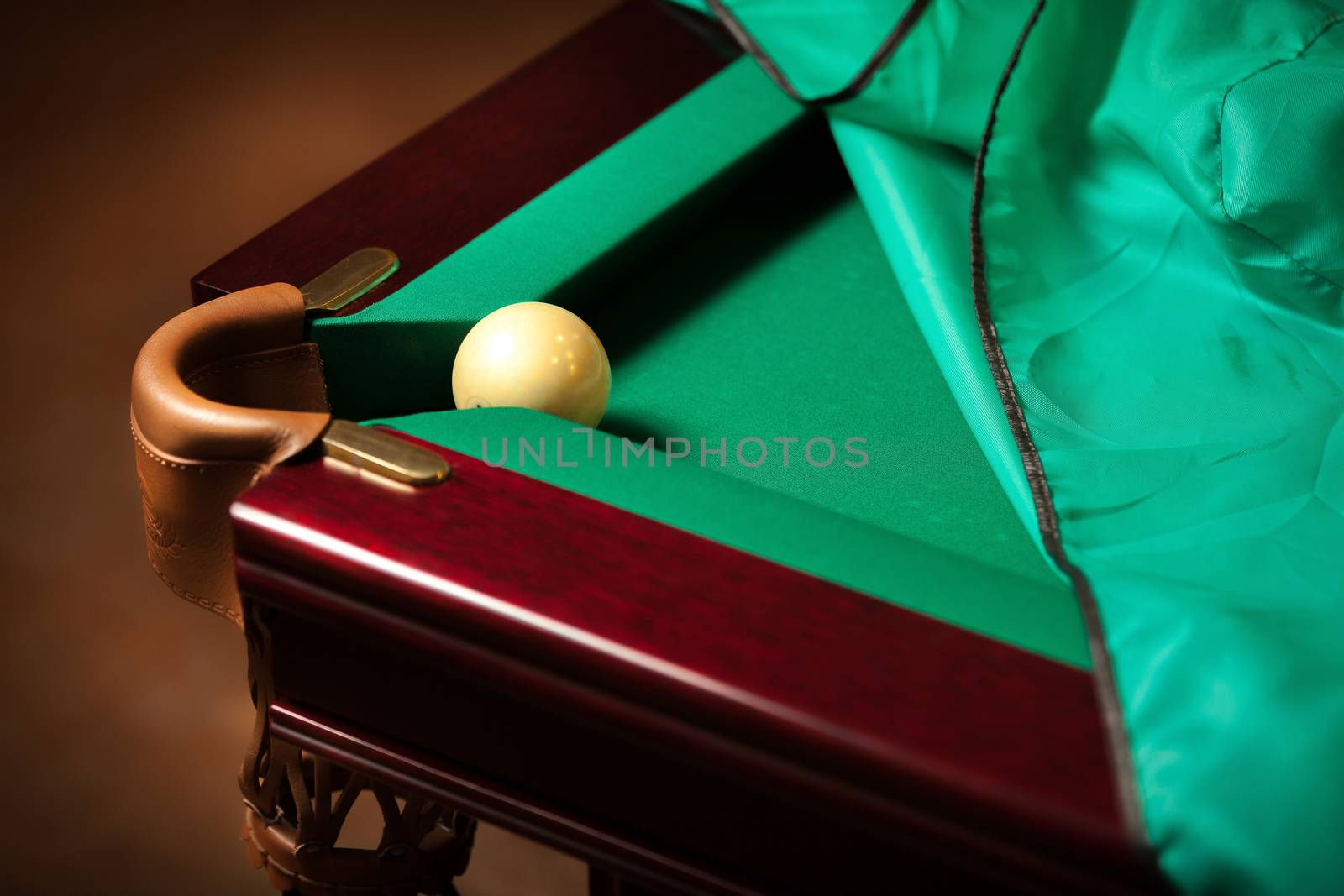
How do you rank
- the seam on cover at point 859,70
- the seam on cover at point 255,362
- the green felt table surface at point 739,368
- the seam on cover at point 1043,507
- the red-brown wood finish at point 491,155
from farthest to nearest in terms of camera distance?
the seam on cover at point 859,70 → the red-brown wood finish at point 491,155 → the seam on cover at point 255,362 → the green felt table surface at point 739,368 → the seam on cover at point 1043,507

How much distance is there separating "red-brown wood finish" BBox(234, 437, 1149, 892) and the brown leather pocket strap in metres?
0.05

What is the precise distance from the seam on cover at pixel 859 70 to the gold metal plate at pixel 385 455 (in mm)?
790

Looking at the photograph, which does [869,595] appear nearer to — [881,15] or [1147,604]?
[1147,604]

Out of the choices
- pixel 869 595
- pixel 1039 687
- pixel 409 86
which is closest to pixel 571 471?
pixel 869 595

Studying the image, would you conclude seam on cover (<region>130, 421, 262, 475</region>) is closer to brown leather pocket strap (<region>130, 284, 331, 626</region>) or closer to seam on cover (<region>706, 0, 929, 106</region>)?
brown leather pocket strap (<region>130, 284, 331, 626</region>)

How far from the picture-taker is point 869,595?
2.79 ft

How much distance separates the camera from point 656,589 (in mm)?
850

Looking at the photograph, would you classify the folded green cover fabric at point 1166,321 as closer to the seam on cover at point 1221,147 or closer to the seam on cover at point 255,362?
the seam on cover at point 1221,147

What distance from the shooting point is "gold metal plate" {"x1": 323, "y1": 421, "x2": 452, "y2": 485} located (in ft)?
2.99

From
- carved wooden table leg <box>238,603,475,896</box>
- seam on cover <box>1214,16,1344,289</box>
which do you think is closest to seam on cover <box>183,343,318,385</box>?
carved wooden table leg <box>238,603,475,896</box>

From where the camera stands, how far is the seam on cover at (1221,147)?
4.14 feet

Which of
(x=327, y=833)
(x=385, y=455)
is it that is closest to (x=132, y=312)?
(x=327, y=833)

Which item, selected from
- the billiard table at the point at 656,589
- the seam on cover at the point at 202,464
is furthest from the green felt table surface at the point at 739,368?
the seam on cover at the point at 202,464

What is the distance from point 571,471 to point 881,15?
2.95 ft
